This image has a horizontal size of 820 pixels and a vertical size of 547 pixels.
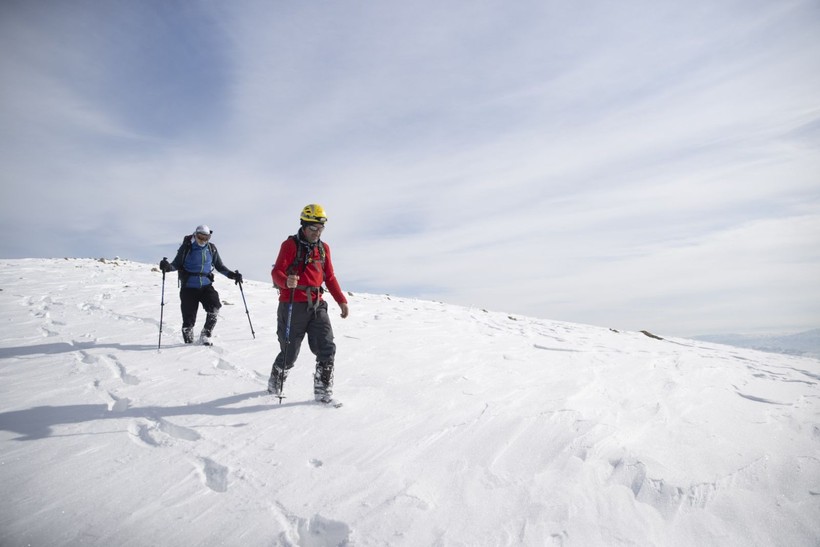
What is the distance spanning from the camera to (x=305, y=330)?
5246mm

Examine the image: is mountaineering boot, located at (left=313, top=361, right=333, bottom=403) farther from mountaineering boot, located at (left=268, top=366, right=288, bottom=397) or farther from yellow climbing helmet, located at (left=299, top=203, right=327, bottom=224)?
yellow climbing helmet, located at (left=299, top=203, right=327, bottom=224)

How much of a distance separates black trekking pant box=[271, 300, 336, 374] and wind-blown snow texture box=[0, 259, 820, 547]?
638mm

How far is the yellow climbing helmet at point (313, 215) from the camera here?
5062 mm

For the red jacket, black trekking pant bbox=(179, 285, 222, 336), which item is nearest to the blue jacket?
black trekking pant bbox=(179, 285, 222, 336)

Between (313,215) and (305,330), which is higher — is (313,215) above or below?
above

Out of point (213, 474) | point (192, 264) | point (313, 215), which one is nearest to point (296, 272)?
point (313, 215)

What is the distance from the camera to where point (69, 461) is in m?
3.38

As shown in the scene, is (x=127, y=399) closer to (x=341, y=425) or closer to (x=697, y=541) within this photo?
(x=341, y=425)

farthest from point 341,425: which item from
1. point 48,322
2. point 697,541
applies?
point 48,322

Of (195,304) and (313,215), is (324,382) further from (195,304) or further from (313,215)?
(195,304)

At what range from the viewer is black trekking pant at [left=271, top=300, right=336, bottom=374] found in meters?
5.10

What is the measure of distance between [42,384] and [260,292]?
10.8 m

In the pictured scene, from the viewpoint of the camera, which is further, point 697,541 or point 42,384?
point 42,384

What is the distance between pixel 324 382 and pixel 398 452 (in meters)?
Result: 1.63
